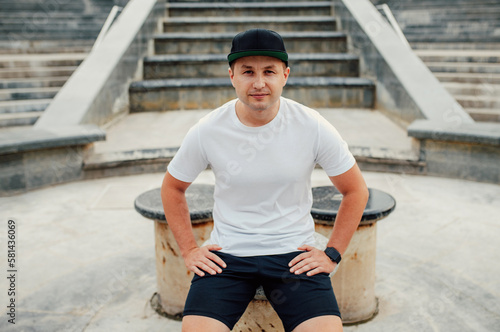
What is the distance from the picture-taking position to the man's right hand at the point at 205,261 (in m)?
2.13

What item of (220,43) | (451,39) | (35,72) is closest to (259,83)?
(220,43)

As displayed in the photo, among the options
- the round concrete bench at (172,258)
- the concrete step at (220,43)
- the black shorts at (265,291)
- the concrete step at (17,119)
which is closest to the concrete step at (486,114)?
the concrete step at (220,43)

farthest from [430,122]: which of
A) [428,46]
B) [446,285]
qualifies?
[428,46]

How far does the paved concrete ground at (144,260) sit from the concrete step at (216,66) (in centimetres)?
405

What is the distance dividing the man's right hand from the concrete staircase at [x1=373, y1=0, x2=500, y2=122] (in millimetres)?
6838

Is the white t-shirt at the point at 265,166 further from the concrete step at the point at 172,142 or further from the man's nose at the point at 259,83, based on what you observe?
the concrete step at the point at 172,142

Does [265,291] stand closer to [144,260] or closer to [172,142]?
[144,260]

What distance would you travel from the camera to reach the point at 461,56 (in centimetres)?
965

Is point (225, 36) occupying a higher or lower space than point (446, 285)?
higher

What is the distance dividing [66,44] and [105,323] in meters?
9.67

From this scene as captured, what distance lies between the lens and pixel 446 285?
3.41 m

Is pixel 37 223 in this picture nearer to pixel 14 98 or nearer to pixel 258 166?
pixel 258 166

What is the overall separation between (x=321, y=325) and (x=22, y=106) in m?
7.87

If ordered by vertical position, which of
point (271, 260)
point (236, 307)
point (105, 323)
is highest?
point (271, 260)
